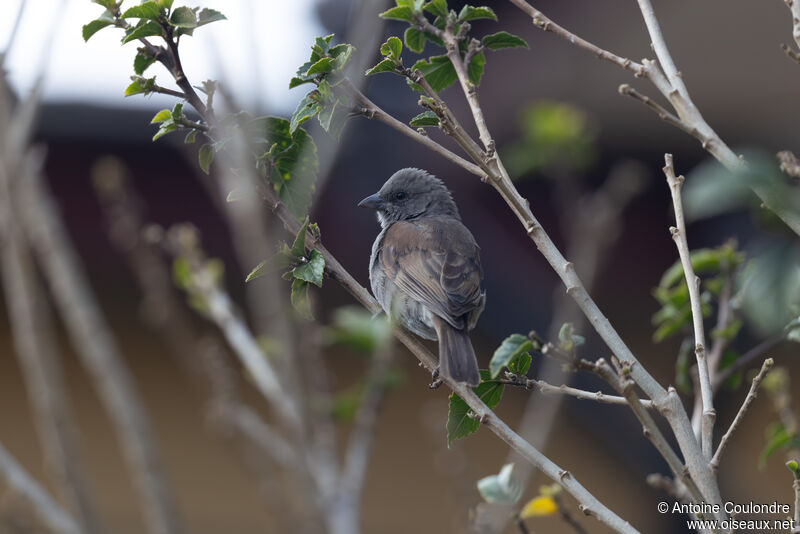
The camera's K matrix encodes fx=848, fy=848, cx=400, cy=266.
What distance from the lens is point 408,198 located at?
4.20 m

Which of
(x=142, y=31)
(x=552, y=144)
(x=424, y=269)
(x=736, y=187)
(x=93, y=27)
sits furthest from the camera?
(x=552, y=144)

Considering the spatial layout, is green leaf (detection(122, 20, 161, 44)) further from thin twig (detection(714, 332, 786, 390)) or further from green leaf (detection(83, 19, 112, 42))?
thin twig (detection(714, 332, 786, 390))

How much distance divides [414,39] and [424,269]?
1.42 metres

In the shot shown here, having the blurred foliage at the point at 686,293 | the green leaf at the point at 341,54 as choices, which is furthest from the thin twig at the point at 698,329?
the green leaf at the point at 341,54

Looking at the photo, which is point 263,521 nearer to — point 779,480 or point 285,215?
point 779,480

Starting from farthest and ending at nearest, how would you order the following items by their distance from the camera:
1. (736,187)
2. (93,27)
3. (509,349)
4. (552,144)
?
(552,144)
(93,27)
(509,349)
(736,187)

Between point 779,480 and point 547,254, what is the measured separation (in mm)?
5709

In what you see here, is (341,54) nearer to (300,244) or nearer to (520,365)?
(300,244)

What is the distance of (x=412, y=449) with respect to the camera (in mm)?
7168

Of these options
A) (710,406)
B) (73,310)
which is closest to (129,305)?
(73,310)

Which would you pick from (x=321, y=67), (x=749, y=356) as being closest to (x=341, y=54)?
(x=321, y=67)

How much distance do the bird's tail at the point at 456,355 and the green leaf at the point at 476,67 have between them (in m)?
0.76

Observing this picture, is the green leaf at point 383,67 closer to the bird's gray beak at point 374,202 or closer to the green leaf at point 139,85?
the green leaf at point 139,85

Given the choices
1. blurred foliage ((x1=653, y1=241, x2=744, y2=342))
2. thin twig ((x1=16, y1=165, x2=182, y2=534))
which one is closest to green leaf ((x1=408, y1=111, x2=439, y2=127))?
blurred foliage ((x1=653, y1=241, x2=744, y2=342))
